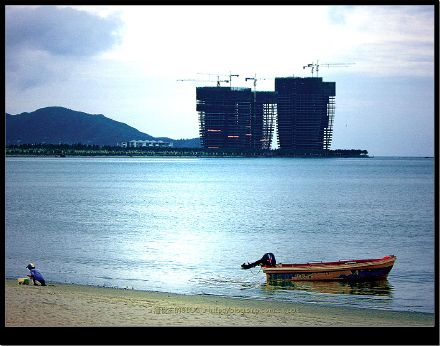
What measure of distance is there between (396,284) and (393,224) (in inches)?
689

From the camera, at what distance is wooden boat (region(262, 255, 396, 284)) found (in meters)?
13.6

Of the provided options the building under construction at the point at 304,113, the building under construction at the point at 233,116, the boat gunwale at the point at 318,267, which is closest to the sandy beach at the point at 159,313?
the boat gunwale at the point at 318,267

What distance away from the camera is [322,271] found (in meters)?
13.7

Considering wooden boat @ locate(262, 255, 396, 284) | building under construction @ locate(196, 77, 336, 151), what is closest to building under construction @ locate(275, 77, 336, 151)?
building under construction @ locate(196, 77, 336, 151)

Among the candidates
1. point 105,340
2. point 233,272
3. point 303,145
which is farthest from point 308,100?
point 105,340

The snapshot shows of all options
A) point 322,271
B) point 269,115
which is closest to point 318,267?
point 322,271

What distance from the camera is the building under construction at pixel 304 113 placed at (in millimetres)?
54031

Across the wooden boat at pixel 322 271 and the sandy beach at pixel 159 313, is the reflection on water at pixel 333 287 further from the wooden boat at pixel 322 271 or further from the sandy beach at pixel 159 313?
the sandy beach at pixel 159 313

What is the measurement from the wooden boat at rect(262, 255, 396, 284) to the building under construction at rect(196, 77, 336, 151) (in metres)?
36.5

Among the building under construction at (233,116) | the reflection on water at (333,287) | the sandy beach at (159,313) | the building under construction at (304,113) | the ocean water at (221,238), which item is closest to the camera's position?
the sandy beach at (159,313)

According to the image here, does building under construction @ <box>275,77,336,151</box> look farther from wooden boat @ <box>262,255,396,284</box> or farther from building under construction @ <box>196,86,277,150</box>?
wooden boat @ <box>262,255,396,284</box>

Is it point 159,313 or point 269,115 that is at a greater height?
point 269,115

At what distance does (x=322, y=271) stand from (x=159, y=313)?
4574 mm

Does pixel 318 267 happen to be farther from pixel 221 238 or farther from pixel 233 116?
pixel 233 116
